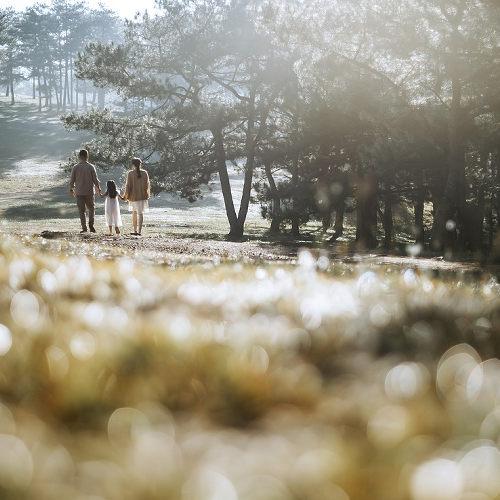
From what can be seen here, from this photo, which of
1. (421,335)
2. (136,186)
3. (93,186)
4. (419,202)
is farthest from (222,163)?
(421,335)

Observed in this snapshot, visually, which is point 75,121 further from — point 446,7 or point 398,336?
point 398,336

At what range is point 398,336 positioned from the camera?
2.41 metres

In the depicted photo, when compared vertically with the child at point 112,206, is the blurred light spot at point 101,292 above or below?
below

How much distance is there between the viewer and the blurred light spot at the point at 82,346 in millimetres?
1650

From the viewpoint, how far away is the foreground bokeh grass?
0.98 meters

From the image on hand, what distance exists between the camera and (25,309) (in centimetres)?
243

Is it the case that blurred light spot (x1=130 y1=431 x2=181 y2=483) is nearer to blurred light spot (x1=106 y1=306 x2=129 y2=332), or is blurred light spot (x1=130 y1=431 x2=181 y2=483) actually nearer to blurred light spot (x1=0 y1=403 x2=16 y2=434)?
blurred light spot (x1=0 y1=403 x2=16 y2=434)

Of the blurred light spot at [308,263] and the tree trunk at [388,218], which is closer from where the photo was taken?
the blurred light spot at [308,263]

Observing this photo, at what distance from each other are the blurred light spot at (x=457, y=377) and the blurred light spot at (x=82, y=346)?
2.85ft

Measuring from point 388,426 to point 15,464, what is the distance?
2.23ft

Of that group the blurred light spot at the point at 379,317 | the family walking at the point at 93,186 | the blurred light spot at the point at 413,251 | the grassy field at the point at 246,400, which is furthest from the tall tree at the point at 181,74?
the grassy field at the point at 246,400

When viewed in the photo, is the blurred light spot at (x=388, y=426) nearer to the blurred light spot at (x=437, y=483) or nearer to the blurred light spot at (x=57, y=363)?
the blurred light spot at (x=437, y=483)

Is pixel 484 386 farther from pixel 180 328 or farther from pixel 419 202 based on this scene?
pixel 419 202

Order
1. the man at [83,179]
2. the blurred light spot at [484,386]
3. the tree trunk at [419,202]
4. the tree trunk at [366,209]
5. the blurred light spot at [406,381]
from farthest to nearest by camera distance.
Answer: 1. the tree trunk at [419,202]
2. the tree trunk at [366,209]
3. the man at [83,179]
4. the blurred light spot at [406,381]
5. the blurred light spot at [484,386]
